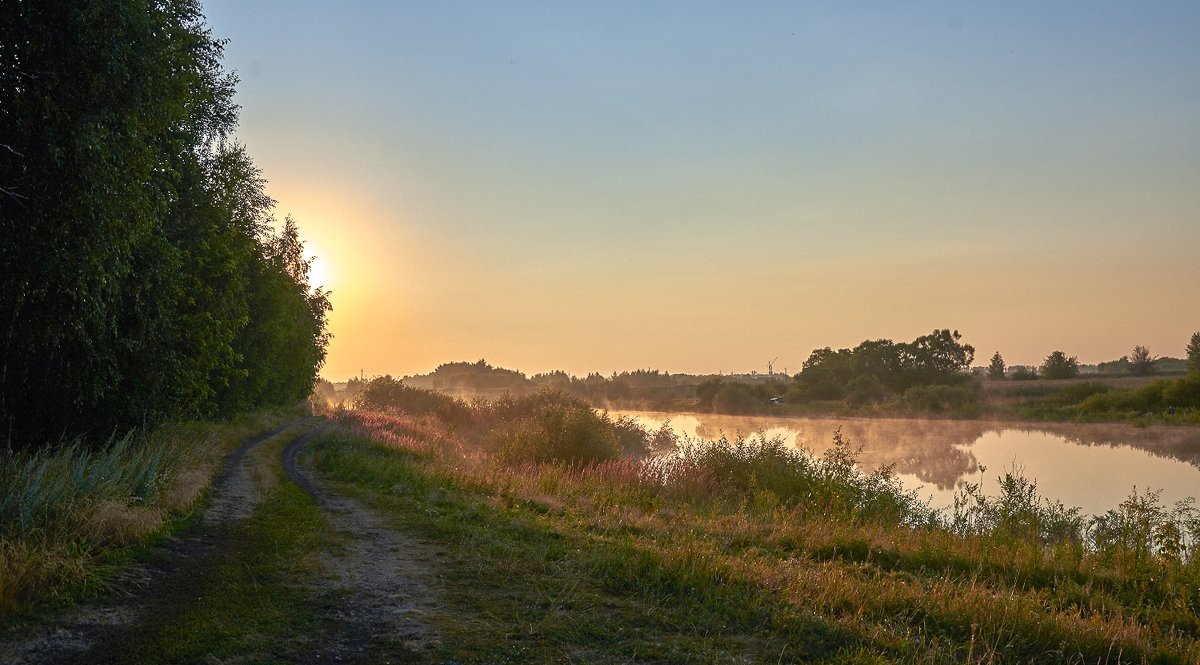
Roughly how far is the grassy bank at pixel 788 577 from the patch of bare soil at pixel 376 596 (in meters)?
0.37

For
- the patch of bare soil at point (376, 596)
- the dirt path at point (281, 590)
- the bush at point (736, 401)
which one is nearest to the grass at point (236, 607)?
the dirt path at point (281, 590)

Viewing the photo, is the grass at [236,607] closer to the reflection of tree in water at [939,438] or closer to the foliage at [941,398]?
the reflection of tree in water at [939,438]

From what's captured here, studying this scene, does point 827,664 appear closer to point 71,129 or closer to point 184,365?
point 71,129

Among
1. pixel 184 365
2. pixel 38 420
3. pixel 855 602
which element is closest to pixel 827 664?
pixel 855 602

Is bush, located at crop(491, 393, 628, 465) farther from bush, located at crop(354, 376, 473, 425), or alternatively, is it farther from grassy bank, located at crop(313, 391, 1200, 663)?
bush, located at crop(354, 376, 473, 425)

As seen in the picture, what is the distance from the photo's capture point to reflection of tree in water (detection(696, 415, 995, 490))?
106ft

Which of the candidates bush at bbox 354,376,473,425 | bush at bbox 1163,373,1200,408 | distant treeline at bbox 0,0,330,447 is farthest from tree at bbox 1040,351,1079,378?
distant treeline at bbox 0,0,330,447

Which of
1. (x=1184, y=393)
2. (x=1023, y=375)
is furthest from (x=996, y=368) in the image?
(x=1184, y=393)

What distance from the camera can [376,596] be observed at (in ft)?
27.2

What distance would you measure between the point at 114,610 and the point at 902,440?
46.2m

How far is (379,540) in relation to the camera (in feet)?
38.7

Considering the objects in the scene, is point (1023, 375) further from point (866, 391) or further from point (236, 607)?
point (236, 607)

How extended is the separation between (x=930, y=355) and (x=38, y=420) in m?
94.7

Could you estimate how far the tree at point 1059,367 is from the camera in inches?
3615
